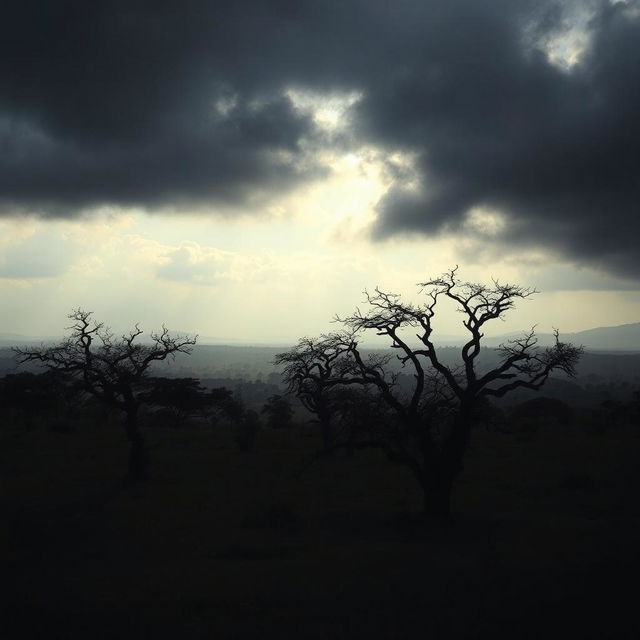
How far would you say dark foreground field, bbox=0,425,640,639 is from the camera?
9695mm

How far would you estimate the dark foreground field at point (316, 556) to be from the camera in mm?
9695

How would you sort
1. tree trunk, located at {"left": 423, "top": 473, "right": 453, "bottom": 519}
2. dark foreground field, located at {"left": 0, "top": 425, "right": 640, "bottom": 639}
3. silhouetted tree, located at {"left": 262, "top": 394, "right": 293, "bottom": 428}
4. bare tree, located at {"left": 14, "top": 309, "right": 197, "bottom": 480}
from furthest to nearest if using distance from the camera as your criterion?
silhouetted tree, located at {"left": 262, "top": 394, "right": 293, "bottom": 428}
bare tree, located at {"left": 14, "top": 309, "right": 197, "bottom": 480}
tree trunk, located at {"left": 423, "top": 473, "right": 453, "bottom": 519}
dark foreground field, located at {"left": 0, "top": 425, "right": 640, "bottom": 639}

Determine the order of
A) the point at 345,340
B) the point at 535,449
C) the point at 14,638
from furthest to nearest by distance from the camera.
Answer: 1. the point at 535,449
2. the point at 345,340
3. the point at 14,638

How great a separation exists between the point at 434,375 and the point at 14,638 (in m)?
15.7

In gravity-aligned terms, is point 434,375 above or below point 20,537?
above

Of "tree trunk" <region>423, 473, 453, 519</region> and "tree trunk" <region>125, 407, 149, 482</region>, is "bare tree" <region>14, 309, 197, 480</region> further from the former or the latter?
"tree trunk" <region>423, 473, 453, 519</region>

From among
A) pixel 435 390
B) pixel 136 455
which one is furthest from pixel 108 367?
pixel 435 390

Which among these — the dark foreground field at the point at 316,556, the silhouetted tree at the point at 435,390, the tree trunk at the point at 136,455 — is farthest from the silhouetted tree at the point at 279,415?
Result: the silhouetted tree at the point at 435,390

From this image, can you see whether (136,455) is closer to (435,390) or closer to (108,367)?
(108,367)

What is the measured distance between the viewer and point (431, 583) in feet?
38.8

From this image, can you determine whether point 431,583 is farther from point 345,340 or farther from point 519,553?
point 345,340

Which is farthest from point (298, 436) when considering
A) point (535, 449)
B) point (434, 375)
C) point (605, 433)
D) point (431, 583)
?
point (431, 583)

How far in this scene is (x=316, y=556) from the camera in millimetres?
14070

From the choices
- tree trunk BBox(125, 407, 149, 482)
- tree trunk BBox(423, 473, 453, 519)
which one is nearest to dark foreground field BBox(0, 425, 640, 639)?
tree trunk BBox(423, 473, 453, 519)
